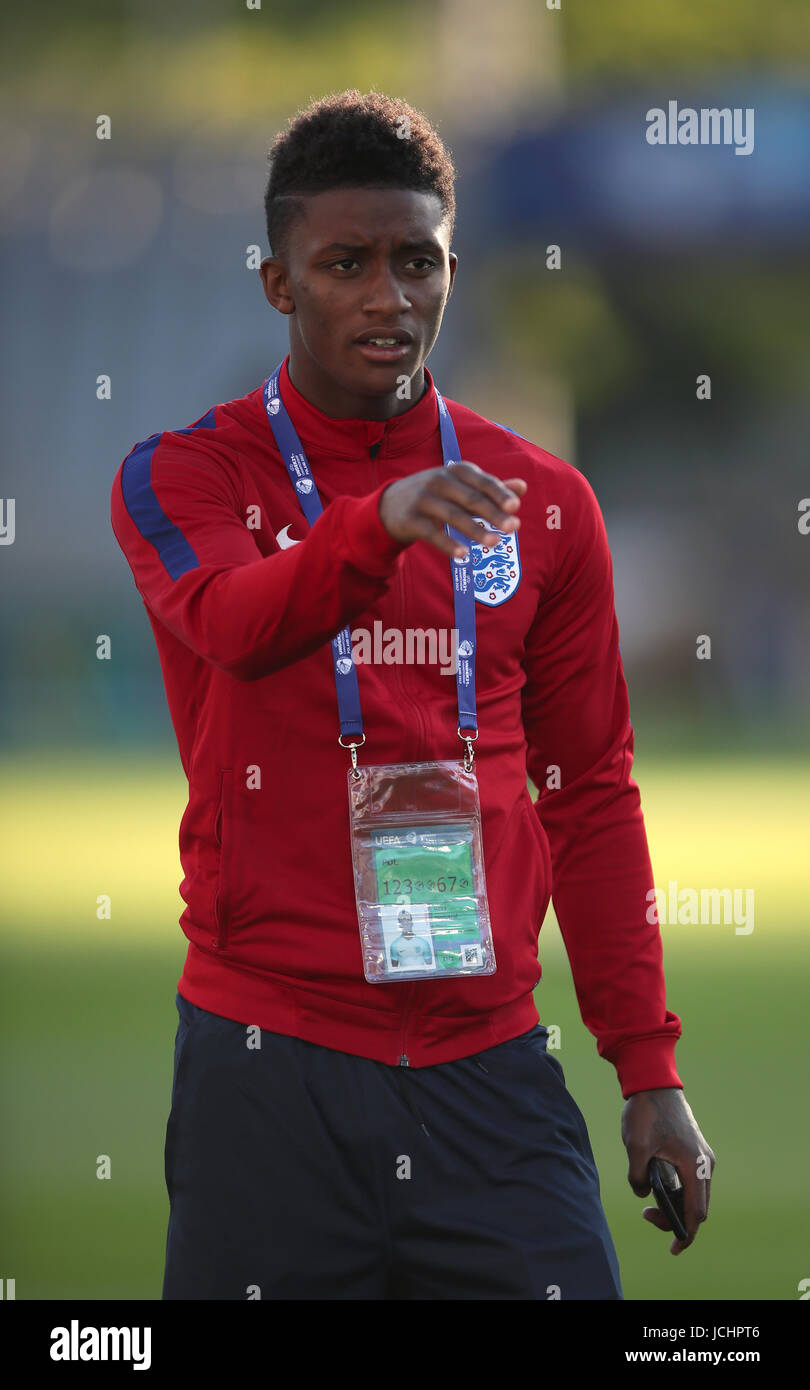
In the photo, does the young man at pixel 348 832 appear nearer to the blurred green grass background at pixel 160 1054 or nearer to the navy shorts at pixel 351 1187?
the navy shorts at pixel 351 1187

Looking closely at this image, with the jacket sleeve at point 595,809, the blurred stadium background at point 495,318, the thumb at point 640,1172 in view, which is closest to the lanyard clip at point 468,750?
the jacket sleeve at point 595,809

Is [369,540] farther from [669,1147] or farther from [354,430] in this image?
[669,1147]

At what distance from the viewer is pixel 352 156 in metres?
2.27

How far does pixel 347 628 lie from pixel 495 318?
1846 centimetres

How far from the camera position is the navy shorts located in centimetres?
209

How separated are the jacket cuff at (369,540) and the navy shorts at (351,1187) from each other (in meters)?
0.65

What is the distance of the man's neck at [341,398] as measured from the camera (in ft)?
7.59

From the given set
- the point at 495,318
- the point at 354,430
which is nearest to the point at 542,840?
the point at 354,430

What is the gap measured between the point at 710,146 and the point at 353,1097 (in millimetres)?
20033

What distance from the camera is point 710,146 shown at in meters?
20.5

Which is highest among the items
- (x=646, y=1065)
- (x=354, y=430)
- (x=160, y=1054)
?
(x=354, y=430)

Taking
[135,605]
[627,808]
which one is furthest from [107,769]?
[627,808]

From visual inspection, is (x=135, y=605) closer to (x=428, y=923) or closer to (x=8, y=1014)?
(x=8, y=1014)

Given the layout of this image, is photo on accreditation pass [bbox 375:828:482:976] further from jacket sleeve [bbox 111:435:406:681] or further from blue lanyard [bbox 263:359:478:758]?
jacket sleeve [bbox 111:435:406:681]
